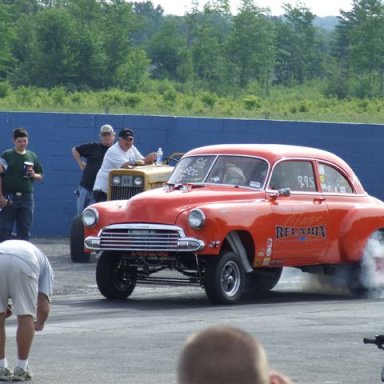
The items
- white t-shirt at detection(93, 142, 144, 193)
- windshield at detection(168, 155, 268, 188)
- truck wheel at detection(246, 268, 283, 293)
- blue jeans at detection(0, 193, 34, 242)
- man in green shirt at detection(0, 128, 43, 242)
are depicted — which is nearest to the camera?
windshield at detection(168, 155, 268, 188)

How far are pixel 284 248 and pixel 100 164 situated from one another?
17.4 ft

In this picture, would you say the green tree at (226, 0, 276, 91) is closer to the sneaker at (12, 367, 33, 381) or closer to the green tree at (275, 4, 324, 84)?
the green tree at (275, 4, 324, 84)

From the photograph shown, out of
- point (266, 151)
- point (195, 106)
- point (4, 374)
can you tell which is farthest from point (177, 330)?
point (195, 106)

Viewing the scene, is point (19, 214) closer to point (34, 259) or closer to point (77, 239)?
point (77, 239)

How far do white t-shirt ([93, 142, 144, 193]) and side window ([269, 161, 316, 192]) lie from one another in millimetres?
3668

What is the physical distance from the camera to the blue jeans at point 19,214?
1669 centimetres

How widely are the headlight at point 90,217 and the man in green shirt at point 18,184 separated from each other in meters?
2.27

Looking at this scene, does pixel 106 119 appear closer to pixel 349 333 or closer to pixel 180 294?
pixel 180 294

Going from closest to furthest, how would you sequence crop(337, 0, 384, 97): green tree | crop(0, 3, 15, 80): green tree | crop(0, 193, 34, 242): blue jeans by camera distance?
1. crop(0, 193, 34, 242): blue jeans
2. crop(337, 0, 384, 97): green tree
3. crop(0, 3, 15, 80): green tree

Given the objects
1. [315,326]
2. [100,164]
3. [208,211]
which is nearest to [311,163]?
[208,211]

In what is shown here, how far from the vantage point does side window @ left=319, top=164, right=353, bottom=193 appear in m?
15.2

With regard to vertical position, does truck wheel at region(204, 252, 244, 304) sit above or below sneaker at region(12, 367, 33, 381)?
below

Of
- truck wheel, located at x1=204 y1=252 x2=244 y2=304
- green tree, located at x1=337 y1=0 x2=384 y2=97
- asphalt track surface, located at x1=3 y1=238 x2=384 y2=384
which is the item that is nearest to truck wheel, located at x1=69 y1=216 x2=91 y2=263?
asphalt track surface, located at x1=3 y1=238 x2=384 y2=384

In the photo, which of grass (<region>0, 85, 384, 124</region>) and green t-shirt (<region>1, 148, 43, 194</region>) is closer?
green t-shirt (<region>1, 148, 43, 194</region>)
